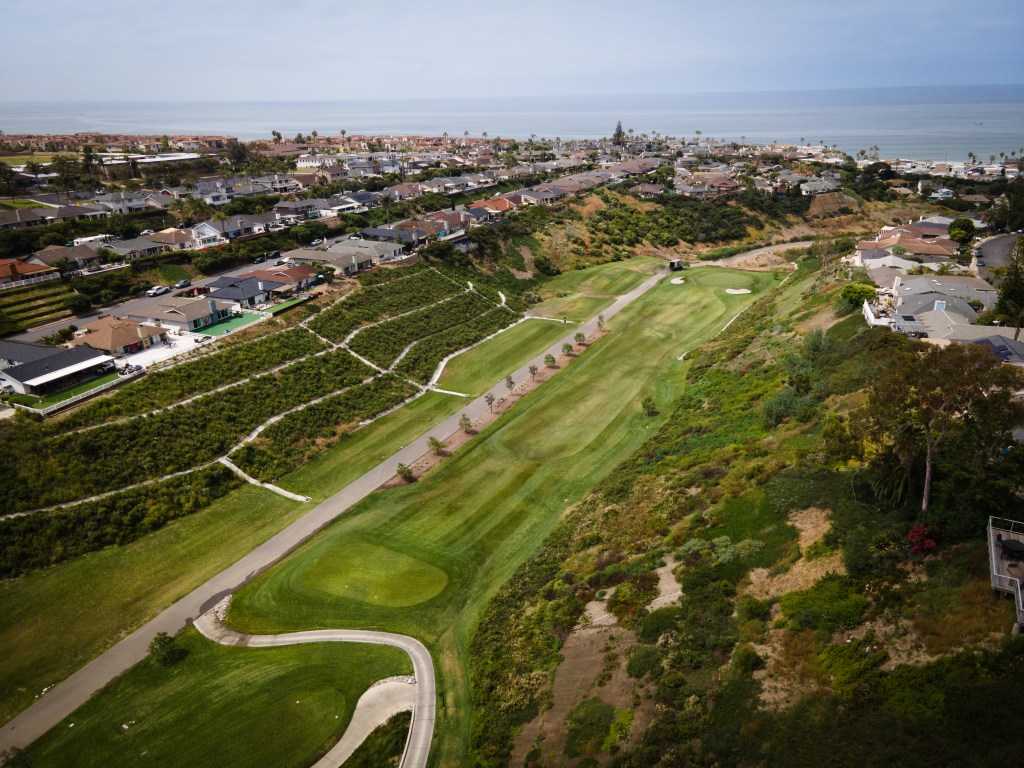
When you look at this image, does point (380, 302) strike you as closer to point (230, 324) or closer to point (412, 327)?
point (412, 327)

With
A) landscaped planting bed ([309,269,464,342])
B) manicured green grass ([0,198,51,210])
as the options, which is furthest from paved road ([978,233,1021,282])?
manicured green grass ([0,198,51,210])

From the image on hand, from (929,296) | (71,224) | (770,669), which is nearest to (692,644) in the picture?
(770,669)

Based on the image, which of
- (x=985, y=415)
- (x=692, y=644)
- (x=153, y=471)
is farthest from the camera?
(x=153, y=471)

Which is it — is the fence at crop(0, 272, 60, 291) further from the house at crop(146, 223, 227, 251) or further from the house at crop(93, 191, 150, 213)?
the house at crop(93, 191, 150, 213)

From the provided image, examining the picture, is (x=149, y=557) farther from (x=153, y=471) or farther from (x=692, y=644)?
(x=692, y=644)

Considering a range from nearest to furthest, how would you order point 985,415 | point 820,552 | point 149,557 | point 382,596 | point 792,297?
point 985,415 → point 820,552 → point 382,596 → point 149,557 → point 792,297

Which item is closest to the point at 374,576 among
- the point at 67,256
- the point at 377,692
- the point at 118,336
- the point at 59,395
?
the point at 377,692
